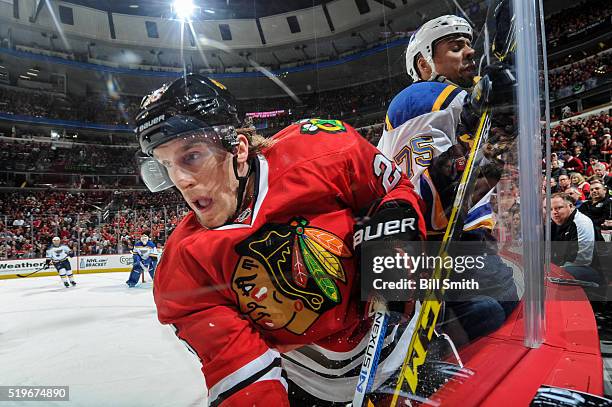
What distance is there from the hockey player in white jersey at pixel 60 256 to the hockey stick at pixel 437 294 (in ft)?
2.07

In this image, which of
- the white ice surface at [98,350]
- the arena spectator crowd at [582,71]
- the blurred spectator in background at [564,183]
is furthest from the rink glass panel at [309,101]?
the arena spectator crowd at [582,71]

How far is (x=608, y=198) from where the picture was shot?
2.38 m

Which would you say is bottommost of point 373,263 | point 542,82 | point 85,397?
point 85,397

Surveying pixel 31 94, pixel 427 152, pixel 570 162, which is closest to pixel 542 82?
pixel 427 152

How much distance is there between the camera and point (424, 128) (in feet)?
2.10

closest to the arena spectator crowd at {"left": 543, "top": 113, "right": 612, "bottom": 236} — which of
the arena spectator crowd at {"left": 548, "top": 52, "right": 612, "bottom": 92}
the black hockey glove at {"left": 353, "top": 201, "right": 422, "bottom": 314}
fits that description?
the arena spectator crowd at {"left": 548, "top": 52, "right": 612, "bottom": 92}

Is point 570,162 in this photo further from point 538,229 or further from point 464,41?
point 464,41

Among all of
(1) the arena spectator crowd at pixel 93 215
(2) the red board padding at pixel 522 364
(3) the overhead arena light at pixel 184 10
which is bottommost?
(2) the red board padding at pixel 522 364

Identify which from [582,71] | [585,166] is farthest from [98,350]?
[582,71]

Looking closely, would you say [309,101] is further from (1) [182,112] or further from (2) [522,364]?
(2) [522,364]

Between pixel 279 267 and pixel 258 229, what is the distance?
63 millimetres

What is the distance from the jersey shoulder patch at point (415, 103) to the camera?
0.64 m

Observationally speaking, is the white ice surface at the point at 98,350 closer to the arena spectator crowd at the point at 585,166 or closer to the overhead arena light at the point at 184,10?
the overhead arena light at the point at 184,10

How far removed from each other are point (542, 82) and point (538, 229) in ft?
1.30
